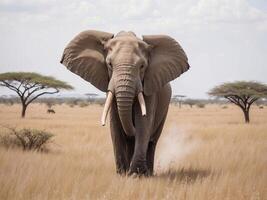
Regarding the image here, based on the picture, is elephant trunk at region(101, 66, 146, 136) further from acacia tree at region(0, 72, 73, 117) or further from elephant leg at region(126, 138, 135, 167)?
acacia tree at region(0, 72, 73, 117)

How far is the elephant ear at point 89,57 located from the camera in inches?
249

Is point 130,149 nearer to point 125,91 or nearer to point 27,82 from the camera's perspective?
point 125,91

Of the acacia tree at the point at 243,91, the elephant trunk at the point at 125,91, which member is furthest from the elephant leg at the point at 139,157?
the acacia tree at the point at 243,91

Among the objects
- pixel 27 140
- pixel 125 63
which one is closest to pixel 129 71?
pixel 125 63

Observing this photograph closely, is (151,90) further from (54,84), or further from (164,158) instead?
(54,84)

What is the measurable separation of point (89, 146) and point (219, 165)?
13.4ft

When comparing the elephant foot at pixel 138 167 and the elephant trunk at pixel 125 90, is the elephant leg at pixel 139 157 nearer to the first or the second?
the elephant foot at pixel 138 167

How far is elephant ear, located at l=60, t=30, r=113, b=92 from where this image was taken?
634cm

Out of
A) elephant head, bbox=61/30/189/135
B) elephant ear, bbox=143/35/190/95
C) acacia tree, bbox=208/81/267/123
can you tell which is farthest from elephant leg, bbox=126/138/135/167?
acacia tree, bbox=208/81/267/123

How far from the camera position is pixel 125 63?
5703 mm

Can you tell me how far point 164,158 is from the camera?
9961mm

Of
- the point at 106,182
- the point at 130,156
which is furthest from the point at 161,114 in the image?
the point at 106,182

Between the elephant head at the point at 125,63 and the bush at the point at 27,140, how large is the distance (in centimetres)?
395

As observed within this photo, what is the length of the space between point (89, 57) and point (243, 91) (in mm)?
23900
